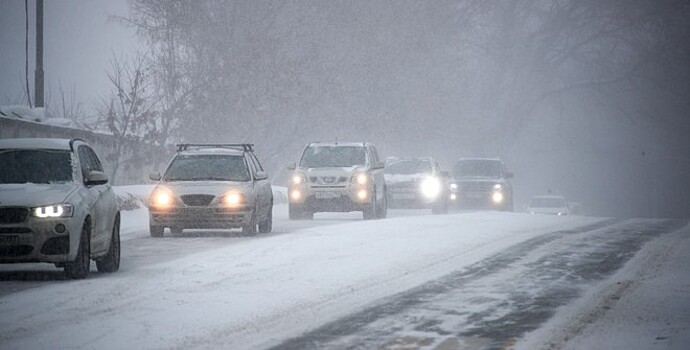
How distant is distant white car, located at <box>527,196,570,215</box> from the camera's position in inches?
2223

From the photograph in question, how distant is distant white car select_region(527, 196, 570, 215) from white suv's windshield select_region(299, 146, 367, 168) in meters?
23.2

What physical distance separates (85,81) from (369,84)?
193 feet

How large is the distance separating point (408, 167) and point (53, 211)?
91.4 feet

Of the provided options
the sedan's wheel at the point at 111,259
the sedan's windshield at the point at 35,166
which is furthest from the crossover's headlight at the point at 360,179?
the sedan's windshield at the point at 35,166

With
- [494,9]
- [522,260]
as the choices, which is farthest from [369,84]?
[522,260]

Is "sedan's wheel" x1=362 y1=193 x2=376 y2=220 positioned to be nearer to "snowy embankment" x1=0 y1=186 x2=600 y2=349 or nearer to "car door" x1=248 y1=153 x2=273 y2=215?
"car door" x1=248 y1=153 x2=273 y2=215

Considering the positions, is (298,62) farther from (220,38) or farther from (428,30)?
(428,30)

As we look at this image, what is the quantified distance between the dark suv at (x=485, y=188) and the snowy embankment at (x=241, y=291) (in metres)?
21.9

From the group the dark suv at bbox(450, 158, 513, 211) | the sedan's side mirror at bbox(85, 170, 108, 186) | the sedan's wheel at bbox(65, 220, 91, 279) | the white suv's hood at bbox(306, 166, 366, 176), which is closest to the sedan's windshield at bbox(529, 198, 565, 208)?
the dark suv at bbox(450, 158, 513, 211)

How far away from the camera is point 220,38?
176ft

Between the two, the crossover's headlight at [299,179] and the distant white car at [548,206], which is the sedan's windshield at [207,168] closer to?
the crossover's headlight at [299,179]

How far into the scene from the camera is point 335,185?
32.9m

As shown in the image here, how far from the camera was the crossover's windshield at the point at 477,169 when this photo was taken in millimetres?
47812

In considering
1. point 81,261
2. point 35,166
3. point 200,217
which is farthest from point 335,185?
point 81,261
